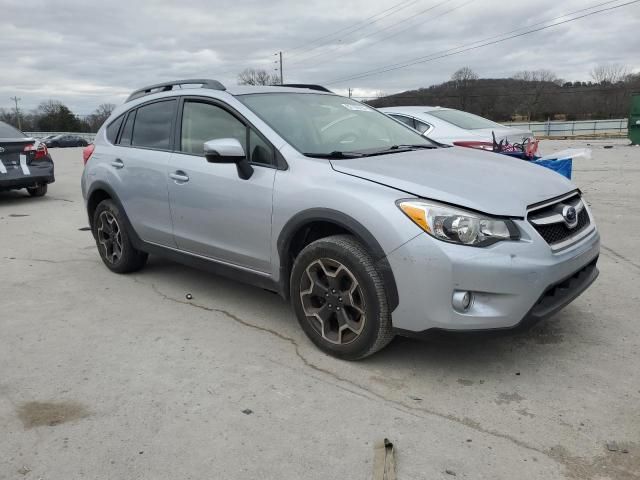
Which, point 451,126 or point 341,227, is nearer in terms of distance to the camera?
point 341,227

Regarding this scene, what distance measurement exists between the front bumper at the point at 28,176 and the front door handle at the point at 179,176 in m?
6.77

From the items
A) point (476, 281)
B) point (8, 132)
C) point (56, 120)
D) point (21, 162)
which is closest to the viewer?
point (476, 281)

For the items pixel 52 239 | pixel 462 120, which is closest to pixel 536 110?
pixel 462 120

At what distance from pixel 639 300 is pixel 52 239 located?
6.52 meters

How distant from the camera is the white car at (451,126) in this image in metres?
7.62

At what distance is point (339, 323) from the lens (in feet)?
10.8

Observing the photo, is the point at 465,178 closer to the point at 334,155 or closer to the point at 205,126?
the point at 334,155

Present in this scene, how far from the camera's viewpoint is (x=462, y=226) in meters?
2.82

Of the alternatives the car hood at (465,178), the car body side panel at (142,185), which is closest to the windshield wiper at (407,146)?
the car hood at (465,178)

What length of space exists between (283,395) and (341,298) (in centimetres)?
65

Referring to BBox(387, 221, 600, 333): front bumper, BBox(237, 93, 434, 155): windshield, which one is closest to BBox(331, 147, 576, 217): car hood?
BBox(387, 221, 600, 333): front bumper

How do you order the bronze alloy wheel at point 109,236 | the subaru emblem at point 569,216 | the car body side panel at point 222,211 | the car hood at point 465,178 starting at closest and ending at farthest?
1. the car hood at point 465,178
2. the subaru emblem at point 569,216
3. the car body side panel at point 222,211
4. the bronze alloy wheel at point 109,236

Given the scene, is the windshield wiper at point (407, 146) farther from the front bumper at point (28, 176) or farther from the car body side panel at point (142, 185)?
the front bumper at point (28, 176)

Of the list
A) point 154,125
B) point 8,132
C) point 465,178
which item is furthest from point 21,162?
point 465,178
